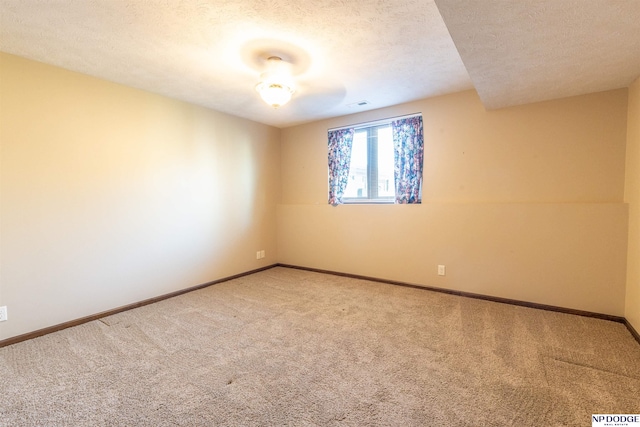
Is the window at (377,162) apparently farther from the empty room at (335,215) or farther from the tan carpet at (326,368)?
the tan carpet at (326,368)

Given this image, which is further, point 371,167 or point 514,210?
point 371,167

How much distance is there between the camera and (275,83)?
2602 mm

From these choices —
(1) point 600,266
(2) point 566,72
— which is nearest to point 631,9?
(2) point 566,72

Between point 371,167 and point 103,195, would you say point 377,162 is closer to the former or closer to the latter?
point 371,167

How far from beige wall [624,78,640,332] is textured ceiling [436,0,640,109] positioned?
0.28 meters

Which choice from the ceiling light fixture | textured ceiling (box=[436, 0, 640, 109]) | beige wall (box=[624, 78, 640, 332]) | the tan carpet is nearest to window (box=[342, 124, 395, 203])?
textured ceiling (box=[436, 0, 640, 109])

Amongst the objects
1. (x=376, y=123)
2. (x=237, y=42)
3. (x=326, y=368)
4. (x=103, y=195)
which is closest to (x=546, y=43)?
(x=237, y=42)

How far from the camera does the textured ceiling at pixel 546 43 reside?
5.05ft

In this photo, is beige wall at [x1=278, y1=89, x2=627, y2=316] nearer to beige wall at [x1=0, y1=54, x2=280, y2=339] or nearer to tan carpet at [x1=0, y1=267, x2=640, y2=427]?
tan carpet at [x1=0, y1=267, x2=640, y2=427]

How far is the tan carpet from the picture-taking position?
157 cm

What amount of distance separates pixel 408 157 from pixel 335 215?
1393 mm

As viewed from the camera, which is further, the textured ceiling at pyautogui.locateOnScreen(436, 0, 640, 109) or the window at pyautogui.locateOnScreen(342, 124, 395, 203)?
the window at pyautogui.locateOnScreen(342, 124, 395, 203)

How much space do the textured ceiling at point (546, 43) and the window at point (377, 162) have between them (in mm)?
1169

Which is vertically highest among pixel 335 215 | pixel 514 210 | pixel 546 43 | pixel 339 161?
pixel 546 43
